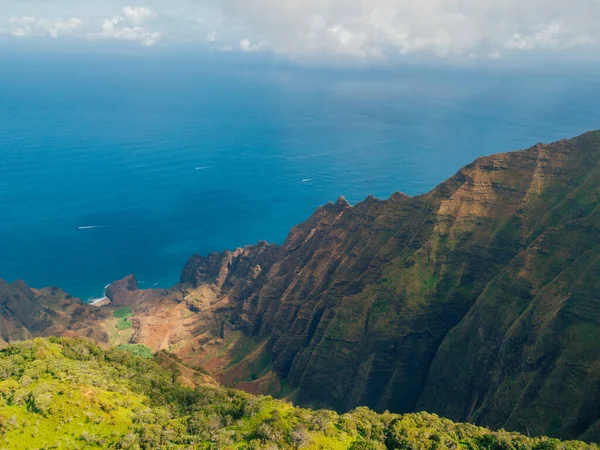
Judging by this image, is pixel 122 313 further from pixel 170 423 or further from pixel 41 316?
pixel 170 423

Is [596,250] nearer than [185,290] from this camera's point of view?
Yes

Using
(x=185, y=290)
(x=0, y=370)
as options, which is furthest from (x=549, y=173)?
(x=185, y=290)

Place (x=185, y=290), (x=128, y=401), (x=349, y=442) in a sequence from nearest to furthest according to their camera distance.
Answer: (x=349, y=442), (x=128, y=401), (x=185, y=290)

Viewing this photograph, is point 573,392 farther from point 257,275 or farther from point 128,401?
point 257,275

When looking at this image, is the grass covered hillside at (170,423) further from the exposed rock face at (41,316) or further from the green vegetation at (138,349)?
the exposed rock face at (41,316)

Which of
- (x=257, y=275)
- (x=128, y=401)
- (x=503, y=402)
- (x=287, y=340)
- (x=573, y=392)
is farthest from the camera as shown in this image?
(x=257, y=275)

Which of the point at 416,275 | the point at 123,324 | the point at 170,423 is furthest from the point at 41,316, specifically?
the point at 170,423
